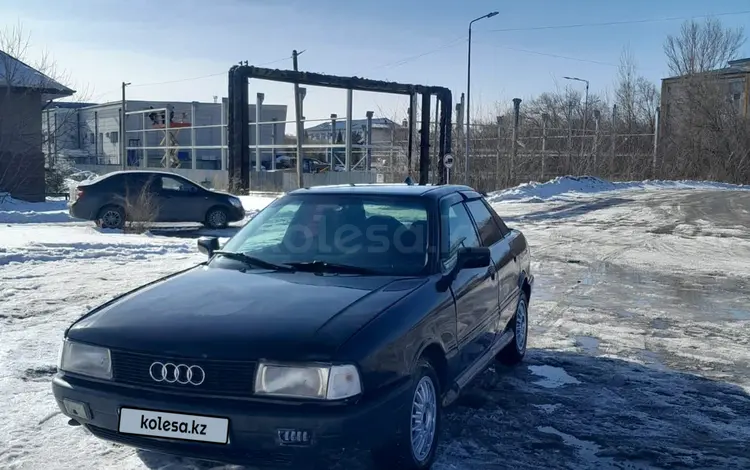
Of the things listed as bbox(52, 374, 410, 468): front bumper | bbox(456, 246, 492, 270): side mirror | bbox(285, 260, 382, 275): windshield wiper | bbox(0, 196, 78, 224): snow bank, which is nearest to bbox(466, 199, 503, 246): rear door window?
bbox(456, 246, 492, 270): side mirror

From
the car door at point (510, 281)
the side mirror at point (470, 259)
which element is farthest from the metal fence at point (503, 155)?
the side mirror at point (470, 259)

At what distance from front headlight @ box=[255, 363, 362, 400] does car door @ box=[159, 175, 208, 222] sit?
14.9 metres

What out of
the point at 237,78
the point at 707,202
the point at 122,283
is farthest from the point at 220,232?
the point at 707,202

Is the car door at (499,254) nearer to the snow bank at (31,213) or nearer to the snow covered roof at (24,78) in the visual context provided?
the snow bank at (31,213)

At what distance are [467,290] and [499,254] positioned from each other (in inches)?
45.1

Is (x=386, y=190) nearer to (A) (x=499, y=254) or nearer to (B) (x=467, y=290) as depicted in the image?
(B) (x=467, y=290)

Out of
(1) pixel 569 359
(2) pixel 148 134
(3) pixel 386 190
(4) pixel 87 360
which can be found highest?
(2) pixel 148 134

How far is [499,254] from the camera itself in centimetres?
577

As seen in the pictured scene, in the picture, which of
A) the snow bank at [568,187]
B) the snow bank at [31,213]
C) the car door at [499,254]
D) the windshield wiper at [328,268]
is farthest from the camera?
the snow bank at [568,187]

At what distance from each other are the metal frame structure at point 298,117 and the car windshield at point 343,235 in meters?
20.3

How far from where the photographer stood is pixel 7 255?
10.7 metres

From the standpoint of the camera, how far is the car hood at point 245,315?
3322mm

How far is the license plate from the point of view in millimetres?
3213

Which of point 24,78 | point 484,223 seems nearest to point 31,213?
point 24,78
